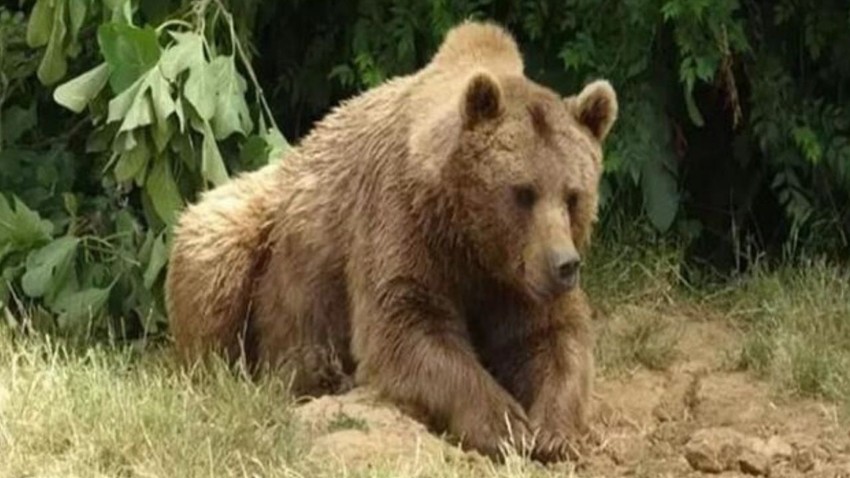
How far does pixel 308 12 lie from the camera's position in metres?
9.52

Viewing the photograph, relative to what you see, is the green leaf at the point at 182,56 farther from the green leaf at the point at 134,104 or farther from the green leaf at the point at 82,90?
the green leaf at the point at 82,90

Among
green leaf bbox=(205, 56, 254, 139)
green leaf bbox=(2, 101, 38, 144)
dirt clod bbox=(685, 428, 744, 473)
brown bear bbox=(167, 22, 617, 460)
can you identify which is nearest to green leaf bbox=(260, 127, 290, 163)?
green leaf bbox=(205, 56, 254, 139)

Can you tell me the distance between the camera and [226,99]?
838 cm

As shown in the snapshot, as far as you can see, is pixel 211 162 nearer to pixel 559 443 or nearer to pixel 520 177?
pixel 520 177

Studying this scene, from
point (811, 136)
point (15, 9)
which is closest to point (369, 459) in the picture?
point (811, 136)

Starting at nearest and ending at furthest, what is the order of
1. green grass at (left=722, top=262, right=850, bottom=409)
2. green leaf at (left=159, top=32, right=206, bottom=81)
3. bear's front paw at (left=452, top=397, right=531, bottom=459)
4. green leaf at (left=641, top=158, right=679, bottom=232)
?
bear's front paw at (left=452, top=397, right=531, bottom=459) → green grass at (left=722, top=262, right=850, bottom=409) → green leaf at (left=159, top=32, right=206, bottom=81) → green leaf at (left=641, top=158, right=679, bottom=232)

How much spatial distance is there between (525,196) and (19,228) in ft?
7.73

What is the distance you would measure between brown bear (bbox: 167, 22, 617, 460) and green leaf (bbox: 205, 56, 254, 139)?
0.41m

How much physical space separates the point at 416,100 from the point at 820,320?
1779mm

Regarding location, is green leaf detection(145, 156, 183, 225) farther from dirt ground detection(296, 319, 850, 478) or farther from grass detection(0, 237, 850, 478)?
dirt ground detection(296, 319, 850, 478)

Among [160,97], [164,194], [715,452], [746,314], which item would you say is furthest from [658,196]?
[715,452]

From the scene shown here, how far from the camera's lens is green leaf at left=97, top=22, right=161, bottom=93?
816 centimetres

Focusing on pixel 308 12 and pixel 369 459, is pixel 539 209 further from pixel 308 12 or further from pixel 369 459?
pixel 308 12

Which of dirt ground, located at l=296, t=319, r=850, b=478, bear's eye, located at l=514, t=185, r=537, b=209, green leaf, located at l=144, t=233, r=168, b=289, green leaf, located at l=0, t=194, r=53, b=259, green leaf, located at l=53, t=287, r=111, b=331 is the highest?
bear's eye, located at l=514, t=185, r=537, b=209
